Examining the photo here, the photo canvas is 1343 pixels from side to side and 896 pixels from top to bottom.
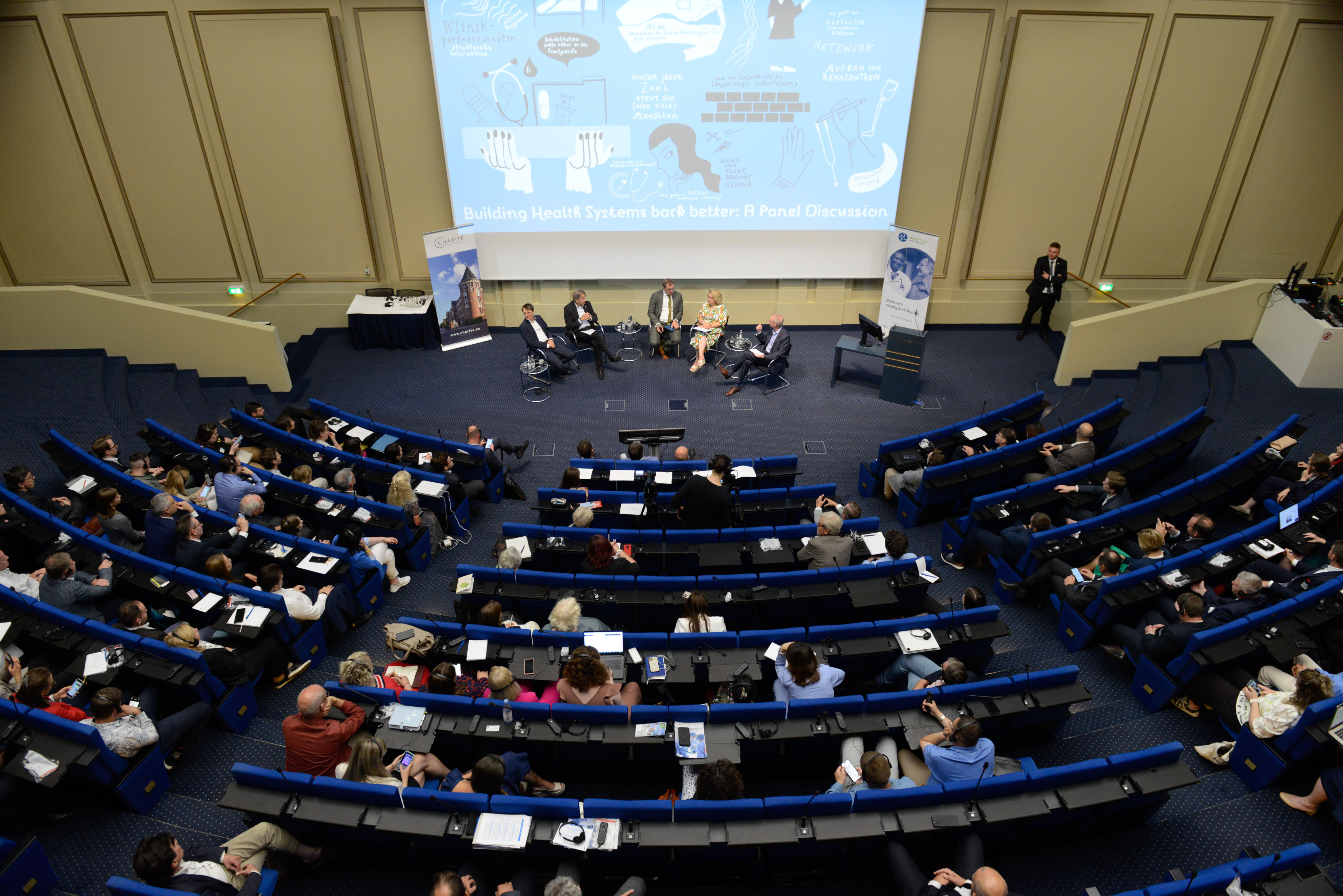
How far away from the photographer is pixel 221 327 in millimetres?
10336

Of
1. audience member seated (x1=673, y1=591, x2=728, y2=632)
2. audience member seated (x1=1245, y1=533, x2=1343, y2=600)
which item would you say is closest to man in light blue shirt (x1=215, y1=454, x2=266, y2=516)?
audience member seated (x1=673, y1=591, x2=728, y2=632)

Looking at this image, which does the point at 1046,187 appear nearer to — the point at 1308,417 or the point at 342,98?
the point at 1308,417

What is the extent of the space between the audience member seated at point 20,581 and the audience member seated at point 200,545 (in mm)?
917

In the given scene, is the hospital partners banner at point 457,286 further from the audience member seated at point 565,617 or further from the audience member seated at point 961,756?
the audience member seated at point 961,756

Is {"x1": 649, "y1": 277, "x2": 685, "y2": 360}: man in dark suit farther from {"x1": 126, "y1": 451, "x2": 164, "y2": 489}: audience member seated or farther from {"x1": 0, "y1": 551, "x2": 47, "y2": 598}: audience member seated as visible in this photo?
{"x1": 0, "y1": 551, "x2": 47, "y2": 598}: audience member seated

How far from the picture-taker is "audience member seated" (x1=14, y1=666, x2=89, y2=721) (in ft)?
16.5

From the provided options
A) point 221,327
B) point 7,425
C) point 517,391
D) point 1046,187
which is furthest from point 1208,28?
point 7,425

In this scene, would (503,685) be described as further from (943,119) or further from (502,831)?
(943,119)

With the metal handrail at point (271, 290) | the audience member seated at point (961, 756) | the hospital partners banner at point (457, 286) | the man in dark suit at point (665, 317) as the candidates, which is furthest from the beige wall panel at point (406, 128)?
the audience member seated at point (961, 756)

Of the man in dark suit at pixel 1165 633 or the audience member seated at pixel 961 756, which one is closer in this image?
the audience member seated at pixel 961 756

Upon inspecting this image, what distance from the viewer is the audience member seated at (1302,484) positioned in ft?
23.2

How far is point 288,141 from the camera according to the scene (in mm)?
10758

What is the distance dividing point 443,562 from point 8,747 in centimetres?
353

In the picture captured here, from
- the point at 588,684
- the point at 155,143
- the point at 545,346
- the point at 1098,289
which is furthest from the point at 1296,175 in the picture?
the point at 155,143
